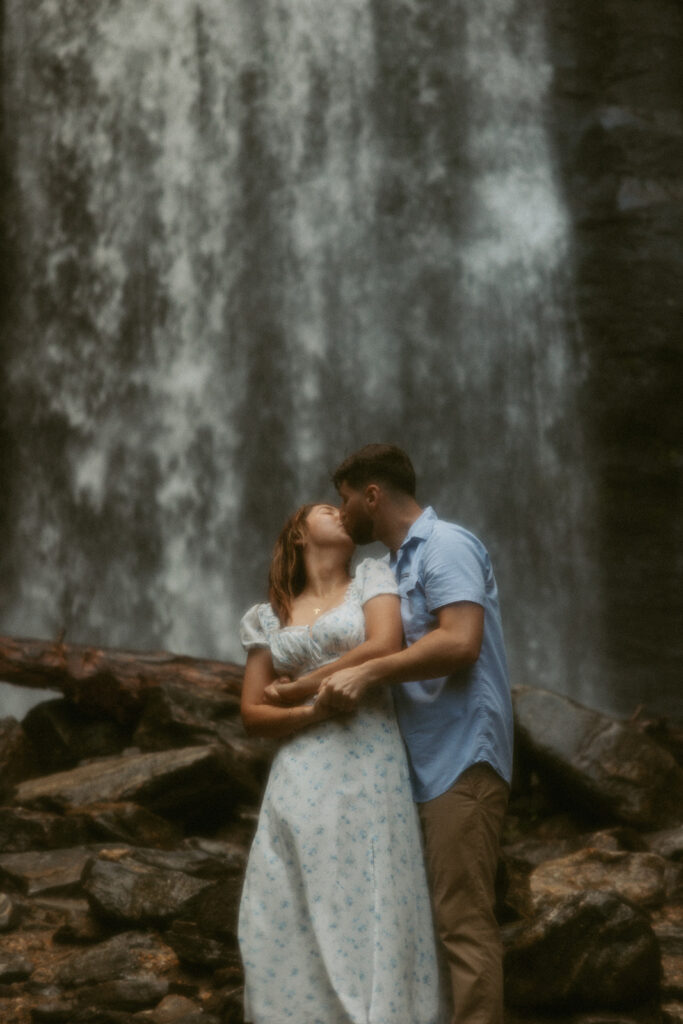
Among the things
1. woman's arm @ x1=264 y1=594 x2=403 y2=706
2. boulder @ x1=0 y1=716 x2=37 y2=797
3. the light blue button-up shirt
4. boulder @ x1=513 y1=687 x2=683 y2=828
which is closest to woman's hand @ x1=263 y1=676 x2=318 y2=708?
woman's arm @ x1=264 y1=594 x2=403 y2=706

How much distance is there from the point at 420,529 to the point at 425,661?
1.61ft

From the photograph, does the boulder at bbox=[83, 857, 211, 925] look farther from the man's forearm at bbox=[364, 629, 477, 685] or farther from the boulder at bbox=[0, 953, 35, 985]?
the man's forearm at bbox=[364, 629, 477, 685]

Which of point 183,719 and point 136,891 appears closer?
point 136,891

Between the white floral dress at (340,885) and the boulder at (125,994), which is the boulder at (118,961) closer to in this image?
the boulder at (125,994)

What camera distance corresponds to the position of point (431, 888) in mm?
3066

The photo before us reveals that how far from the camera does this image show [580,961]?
12.9 feet

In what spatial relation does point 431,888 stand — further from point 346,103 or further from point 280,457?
point 346,103

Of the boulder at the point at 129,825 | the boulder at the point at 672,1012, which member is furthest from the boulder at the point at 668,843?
the boulder at the point at 129,825

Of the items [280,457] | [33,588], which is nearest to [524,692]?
[280,457]

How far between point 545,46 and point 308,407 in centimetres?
552

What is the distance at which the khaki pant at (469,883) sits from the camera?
288 cm

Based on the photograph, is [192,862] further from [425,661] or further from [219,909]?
[425,661]

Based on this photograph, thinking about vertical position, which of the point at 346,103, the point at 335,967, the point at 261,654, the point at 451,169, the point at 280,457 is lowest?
the point at 335,967

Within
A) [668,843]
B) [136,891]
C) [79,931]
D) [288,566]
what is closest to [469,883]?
[288,566]
